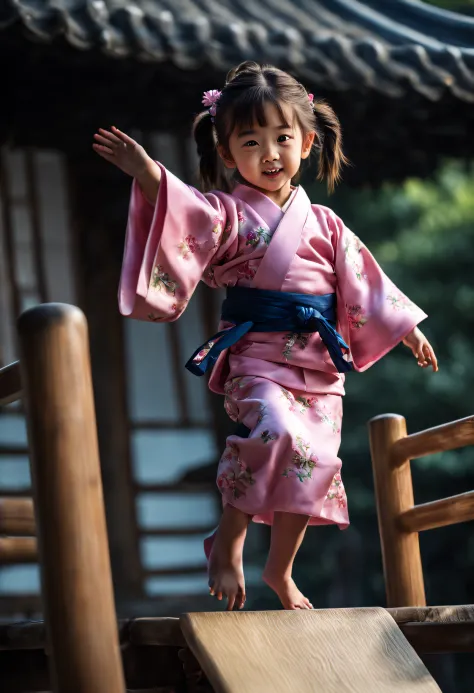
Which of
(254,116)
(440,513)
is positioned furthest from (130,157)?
(440,513)

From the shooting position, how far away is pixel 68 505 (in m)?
2.04

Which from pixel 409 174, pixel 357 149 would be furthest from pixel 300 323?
pixel 409 174

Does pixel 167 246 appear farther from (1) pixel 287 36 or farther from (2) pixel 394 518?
(1) pixel 287 36

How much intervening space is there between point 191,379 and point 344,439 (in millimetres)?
3811

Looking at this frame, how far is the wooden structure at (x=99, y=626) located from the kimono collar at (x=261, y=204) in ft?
2.87

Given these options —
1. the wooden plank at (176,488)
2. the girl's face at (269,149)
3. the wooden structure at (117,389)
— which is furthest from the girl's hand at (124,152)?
the wooden plank at (176,488)

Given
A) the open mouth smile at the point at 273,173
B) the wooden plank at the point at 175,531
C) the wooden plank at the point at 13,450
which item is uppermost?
the open mouth smile at the point at 273,173

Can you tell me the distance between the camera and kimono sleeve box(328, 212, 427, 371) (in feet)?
10.2

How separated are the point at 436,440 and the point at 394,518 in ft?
1.18

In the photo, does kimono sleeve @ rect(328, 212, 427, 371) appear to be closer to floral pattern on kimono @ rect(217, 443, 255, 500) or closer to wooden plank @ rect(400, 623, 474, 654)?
floral pattern on kimono @ rect(217, 443, 255, 500)

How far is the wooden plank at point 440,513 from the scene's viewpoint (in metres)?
3.50

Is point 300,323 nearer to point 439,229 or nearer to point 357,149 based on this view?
point 357,149

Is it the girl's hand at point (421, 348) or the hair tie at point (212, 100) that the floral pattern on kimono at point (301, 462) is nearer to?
the girl's hand at point (421, 348)

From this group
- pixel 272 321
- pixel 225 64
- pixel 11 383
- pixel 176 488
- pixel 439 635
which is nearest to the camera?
pixel 11 383
